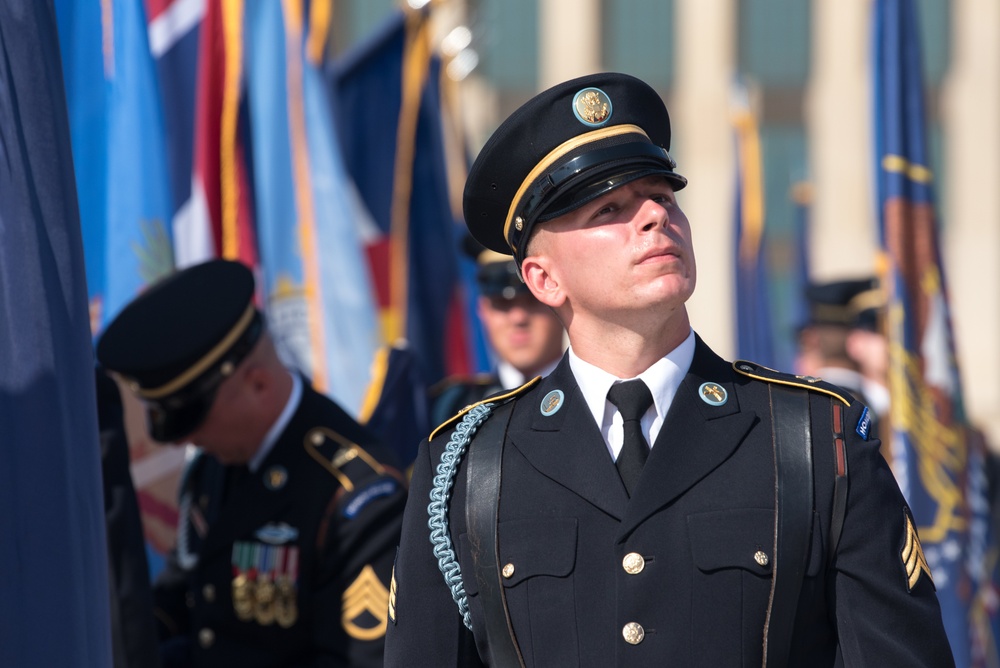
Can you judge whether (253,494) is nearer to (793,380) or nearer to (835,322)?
(793,380)

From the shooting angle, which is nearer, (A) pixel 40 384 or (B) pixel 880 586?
(B) pixel 880 586

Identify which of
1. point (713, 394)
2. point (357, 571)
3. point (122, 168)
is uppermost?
point (122, 168)

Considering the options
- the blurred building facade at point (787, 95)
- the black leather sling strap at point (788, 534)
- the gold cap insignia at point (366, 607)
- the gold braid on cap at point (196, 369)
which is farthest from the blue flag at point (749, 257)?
the blurred building facade at point (787, 95)

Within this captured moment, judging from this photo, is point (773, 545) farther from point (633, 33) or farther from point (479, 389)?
point (633, 33)

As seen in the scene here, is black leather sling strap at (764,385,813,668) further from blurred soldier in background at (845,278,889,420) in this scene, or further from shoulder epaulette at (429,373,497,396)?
blurred soldier in background at (845,278,889,420)

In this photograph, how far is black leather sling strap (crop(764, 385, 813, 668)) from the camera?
82.5 inches

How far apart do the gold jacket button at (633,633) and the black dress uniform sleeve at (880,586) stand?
0.30 metres

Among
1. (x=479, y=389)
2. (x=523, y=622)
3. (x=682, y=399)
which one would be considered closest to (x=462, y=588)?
(x=523, y=622)

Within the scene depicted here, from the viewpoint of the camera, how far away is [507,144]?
8.10 feet

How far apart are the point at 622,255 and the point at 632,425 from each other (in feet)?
0.92

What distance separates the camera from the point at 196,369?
358cm

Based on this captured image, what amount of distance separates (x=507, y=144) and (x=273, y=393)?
4.71 feet

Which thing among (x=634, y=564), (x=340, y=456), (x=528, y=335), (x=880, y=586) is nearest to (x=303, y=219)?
(x=528, y=335)

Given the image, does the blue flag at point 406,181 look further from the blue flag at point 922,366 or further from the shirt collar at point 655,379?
the shirt collar at point 655,379
